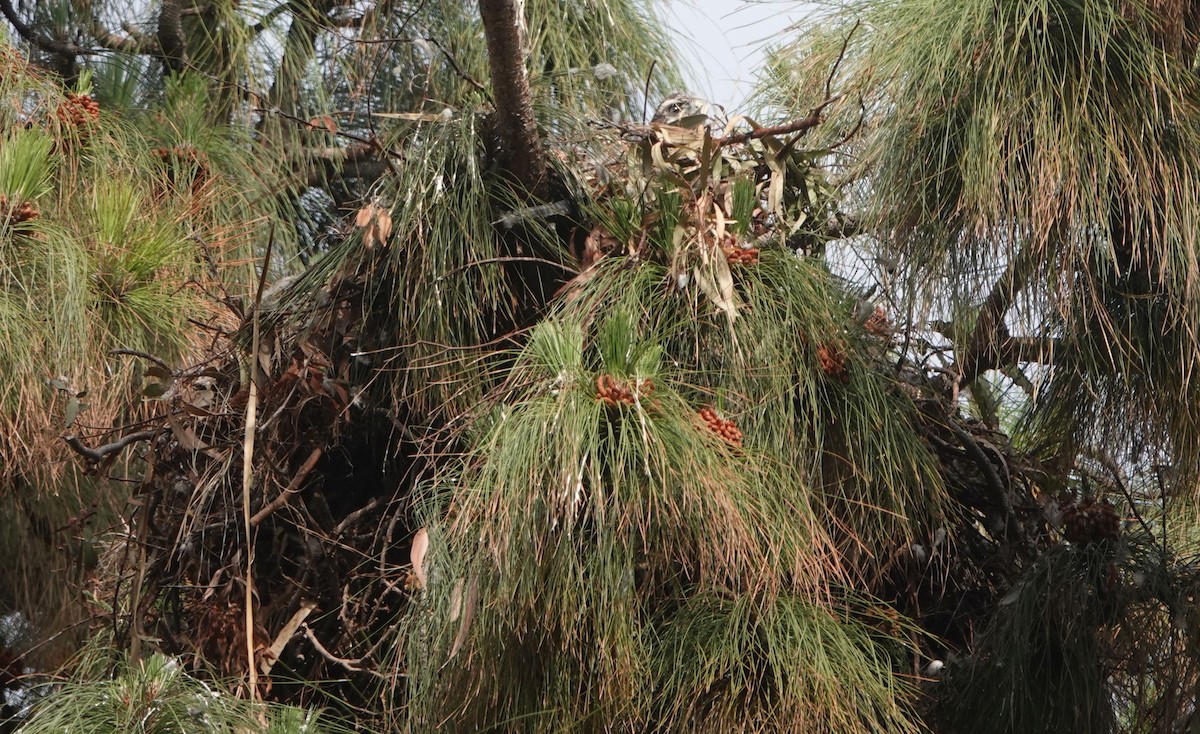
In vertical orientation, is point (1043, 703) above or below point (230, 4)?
below

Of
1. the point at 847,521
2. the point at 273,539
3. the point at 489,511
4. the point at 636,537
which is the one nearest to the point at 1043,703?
the point at 847,521

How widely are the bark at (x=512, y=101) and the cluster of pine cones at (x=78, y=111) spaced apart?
2.38ft

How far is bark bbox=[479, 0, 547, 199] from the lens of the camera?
169 centimetres

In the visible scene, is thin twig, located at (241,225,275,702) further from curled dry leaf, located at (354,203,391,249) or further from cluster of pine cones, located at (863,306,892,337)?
cluster of pine cones, located at (863,306,892,337)

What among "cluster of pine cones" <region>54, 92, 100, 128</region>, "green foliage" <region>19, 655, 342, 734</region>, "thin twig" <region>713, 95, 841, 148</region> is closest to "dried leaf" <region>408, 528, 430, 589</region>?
"green foliage" <region>19, 655, 342, 734</region>

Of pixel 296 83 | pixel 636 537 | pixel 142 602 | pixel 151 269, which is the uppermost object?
pixel 296 83

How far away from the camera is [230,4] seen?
271cm

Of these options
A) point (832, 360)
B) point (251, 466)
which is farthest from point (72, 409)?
point (832, 360)

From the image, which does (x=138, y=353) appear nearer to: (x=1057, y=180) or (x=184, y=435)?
(x=184, y=435)

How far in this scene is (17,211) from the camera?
6.81 feet

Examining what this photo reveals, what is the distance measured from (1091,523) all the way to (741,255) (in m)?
0.50

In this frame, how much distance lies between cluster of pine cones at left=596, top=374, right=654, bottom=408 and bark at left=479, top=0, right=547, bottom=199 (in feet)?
1.33

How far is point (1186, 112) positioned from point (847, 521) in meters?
0.55

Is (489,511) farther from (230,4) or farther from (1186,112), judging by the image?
(230,4)
